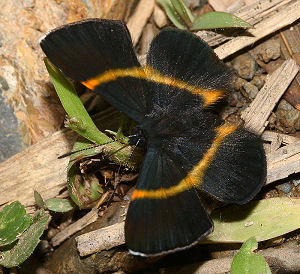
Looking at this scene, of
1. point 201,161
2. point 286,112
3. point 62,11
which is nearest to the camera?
point 201,161

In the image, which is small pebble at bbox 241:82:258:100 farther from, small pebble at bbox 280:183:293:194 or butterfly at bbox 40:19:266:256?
small pebble at bbox 280:183:293:194

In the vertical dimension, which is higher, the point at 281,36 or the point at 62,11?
the point at 62,11

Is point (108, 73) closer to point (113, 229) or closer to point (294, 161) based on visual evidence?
point (113, 229)

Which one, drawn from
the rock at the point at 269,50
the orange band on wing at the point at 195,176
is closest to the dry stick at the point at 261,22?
the rock at the point at 269,50

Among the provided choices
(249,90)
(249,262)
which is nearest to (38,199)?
(249,262)

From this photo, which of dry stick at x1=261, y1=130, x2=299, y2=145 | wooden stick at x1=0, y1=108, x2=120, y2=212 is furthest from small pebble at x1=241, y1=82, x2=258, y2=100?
wooden stick at x1=0, y1=108, x2=120, y2=212

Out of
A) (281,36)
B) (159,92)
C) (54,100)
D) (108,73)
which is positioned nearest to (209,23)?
(281,36)

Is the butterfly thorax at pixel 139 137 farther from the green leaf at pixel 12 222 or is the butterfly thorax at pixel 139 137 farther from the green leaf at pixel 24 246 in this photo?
the green leaf at pixel 12 222
